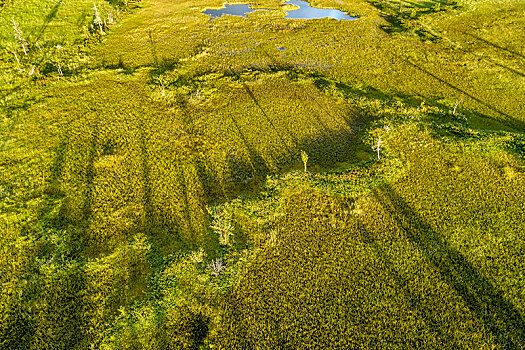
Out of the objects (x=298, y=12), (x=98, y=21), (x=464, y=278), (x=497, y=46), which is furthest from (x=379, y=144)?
(x=98, y=21)

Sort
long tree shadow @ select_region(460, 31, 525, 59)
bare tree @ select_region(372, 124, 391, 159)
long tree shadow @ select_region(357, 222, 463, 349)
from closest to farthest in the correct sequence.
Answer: long tree shadow @ select_region(357, 222, 463, 349), bare tree @ select_region(372, 124, 391, 159), long tree shadow @ select_region(460, 31, 525, 59)

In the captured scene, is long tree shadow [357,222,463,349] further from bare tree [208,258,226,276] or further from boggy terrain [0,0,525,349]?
bare tree [208,258,226,276]

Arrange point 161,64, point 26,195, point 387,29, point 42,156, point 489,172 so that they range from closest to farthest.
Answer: point 26,195 → point 489,172 → point 42,156 → point 161,64 → point 387,29

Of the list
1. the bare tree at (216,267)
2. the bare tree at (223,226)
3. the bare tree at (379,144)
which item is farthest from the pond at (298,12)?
the bare tree at (216,267)

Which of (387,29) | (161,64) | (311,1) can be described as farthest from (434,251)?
(311,1)

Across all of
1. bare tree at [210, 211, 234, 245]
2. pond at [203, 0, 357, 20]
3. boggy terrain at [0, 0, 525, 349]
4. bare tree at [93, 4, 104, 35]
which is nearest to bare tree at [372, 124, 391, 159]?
boggy terrain at [0, 0, 525, 349]

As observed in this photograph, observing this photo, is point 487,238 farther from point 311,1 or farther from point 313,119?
point 311,1
